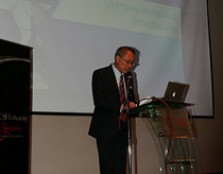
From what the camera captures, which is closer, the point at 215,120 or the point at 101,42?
the point at 101,42

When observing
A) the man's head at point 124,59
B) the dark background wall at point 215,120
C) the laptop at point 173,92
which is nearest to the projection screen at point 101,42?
the dark background wall at point 215,120

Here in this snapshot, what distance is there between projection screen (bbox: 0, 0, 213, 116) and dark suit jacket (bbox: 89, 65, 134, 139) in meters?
0.60

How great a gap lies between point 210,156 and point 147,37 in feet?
6.12

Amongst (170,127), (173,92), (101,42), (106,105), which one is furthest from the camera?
(101,42)

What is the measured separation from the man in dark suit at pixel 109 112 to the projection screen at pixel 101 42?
599 mm

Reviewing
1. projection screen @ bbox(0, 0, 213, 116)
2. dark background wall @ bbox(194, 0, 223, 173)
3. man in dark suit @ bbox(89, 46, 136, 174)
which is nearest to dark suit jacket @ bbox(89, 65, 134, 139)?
man in dark suit @ bbox(89, 46, 136, 174)

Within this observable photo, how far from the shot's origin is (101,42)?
12.7 ft

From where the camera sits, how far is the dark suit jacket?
2.98 metres

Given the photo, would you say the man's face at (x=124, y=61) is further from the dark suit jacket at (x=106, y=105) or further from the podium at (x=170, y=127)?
the podium at (x=170, y=127)

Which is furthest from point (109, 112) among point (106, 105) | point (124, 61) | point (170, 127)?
point (170, 127)

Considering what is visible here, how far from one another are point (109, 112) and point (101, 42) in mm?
1102

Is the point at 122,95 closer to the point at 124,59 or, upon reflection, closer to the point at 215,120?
the point at 124,59

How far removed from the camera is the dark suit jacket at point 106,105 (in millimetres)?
2982

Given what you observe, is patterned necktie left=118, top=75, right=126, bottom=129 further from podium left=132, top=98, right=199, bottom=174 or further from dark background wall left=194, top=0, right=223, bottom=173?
dark background wall left=194, top=0, right=223, bottom=173
